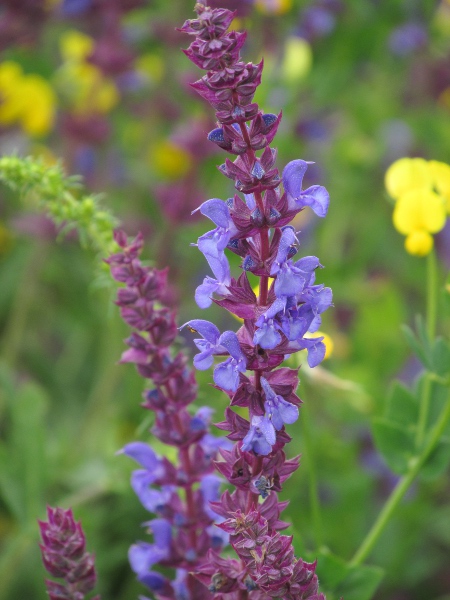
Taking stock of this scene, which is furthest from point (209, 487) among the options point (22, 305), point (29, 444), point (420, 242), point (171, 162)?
point (171, 162)

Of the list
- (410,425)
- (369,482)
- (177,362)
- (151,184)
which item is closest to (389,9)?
(151,184)

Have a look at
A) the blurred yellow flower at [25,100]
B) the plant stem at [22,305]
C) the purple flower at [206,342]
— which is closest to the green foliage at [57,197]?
the purple flower at [206,342]

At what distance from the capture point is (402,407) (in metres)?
1.07

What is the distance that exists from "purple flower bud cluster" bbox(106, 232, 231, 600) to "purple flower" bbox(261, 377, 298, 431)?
166 millimetres

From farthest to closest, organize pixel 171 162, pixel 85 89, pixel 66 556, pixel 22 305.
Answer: pixel 85 89
pixel 171 162
pixel 22 305
pixel 66 556

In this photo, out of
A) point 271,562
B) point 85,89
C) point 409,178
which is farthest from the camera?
point 85,89

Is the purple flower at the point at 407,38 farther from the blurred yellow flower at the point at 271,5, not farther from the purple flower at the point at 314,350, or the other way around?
the purple flower at the point at 314,350

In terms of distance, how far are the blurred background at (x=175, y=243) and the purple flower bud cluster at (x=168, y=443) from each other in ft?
1.04

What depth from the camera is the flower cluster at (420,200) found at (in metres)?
1.00

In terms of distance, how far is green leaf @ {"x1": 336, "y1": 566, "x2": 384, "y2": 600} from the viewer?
0.90 m

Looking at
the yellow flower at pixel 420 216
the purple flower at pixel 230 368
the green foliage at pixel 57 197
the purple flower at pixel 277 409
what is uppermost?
the yellow flower at pixel 420 216

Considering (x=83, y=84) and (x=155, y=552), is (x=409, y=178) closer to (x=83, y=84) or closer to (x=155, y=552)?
(x=155, y=552)

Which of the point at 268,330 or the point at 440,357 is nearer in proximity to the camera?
the point at 268,330

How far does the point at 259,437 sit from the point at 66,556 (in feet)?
0.72
